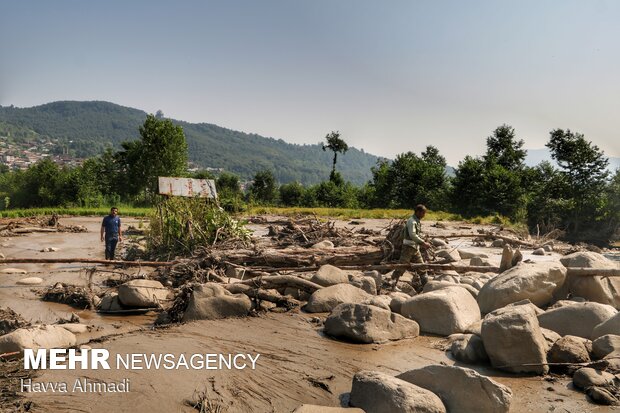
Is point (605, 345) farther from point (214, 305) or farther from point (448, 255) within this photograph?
point (448, 255)

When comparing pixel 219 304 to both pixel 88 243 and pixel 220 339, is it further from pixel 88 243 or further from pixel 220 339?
pixel 88 243

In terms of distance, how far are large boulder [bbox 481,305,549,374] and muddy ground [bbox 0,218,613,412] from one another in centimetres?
14

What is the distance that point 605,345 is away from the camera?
19.7 ft

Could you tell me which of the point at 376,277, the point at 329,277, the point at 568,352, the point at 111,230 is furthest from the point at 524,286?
the point at 111,230

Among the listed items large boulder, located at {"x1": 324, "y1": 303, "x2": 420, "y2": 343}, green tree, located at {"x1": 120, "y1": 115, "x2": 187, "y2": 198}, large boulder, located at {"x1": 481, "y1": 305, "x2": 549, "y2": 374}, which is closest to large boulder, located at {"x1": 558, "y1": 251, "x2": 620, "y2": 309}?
large boulder, located at {"x1": 481, "y1": 305, "x2": 549, "y2": 374}

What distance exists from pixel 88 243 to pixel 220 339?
14167 millimetres

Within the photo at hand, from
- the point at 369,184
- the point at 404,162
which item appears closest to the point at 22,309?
the point at 404,162

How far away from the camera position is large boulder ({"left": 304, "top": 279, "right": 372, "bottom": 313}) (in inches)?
339

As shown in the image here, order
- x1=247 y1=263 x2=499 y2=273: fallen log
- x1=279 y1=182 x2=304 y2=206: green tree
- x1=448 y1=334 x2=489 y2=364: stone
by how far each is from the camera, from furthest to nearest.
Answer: x1=279 y1=182 x2=304 y2=206: green tree
x1=247 y1=263 x2=499 y2=273: fallen log
x1=448 y1=334 x2=489 y2=364: stone

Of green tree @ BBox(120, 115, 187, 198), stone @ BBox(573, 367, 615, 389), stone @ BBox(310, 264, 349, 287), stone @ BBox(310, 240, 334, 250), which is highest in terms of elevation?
green tree @ BBox(120, 115, 187, 198)

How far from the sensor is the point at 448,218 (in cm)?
3278

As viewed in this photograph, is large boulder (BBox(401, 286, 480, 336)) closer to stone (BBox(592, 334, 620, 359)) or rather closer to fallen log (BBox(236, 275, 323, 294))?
stone (BBox(592, 334, 620, 359))

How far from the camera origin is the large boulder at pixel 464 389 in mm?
4766

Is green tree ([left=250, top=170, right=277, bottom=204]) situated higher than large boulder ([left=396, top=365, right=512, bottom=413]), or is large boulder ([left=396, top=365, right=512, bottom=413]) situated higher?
green tree ([left=250, top=170, right=277, bottom=204])
